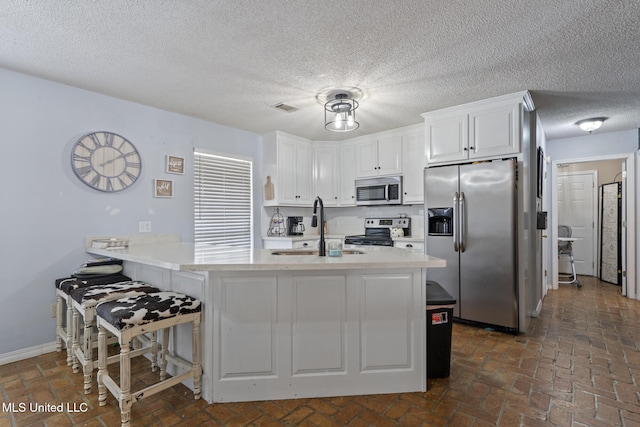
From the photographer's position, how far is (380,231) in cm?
484

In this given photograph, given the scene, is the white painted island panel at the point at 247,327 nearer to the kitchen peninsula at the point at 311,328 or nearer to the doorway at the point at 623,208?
the kitchen peninsula at the point at 311,328

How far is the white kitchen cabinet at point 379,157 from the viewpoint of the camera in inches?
177

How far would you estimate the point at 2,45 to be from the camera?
2.29 meters

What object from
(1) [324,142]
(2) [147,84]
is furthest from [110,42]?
(1) [324,142]

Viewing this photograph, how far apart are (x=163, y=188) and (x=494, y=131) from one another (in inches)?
143

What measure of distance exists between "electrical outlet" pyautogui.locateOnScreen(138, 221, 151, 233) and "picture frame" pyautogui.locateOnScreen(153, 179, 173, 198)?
0.33m

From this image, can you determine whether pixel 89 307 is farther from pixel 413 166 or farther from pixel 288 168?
pixel 413 166

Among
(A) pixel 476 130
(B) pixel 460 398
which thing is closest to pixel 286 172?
(A) pixel 476 130

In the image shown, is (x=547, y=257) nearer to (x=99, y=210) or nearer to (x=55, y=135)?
(x=99, y=210)

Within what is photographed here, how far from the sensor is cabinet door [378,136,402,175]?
446cm

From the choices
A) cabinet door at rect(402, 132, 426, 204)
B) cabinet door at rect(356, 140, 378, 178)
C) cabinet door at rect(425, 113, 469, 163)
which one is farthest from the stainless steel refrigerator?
cabinet door at rect(356, 140, 378, 178)

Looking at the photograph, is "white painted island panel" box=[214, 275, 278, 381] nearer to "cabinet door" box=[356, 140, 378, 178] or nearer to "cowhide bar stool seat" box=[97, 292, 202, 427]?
"cowhide bar stool seat" box=[97, 292, 202, 427]

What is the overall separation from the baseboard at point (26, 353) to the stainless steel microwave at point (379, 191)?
12.7 feet

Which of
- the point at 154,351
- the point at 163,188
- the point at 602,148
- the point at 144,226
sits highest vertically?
the point at 602,148
